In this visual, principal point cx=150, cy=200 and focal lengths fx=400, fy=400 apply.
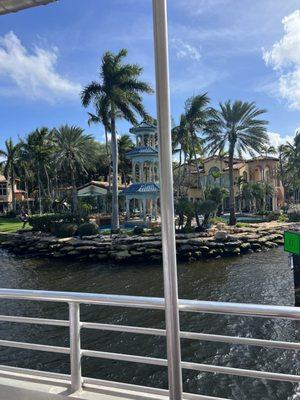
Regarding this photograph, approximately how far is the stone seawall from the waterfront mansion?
22.7 m

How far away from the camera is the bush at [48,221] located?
30.5 metres

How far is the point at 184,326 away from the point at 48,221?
2289cm

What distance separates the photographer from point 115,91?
27781mm

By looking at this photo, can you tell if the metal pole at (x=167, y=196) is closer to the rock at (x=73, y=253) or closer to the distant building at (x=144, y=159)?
the rock at (x=73, y=253)

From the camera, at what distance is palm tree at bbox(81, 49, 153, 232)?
28.0 m

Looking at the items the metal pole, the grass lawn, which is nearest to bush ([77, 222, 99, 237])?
the grass lawn

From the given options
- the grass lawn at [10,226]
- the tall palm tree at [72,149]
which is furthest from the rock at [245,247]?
the tall palm tree at [72,149]

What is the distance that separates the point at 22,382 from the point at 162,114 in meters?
2.22

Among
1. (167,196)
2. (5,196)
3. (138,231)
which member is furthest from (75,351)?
(5,196)

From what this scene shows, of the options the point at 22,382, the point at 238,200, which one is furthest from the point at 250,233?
the point at 238,200

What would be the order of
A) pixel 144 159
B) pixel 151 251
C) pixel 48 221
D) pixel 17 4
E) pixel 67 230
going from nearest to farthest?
pixel 17 4 → pixel 151 251 → pixel 67 230 → pixel 144 159 → pixel 48 221

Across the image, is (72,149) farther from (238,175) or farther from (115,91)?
(238,175)

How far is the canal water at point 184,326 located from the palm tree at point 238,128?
55.7ft

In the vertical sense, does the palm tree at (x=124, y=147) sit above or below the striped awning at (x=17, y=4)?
above
